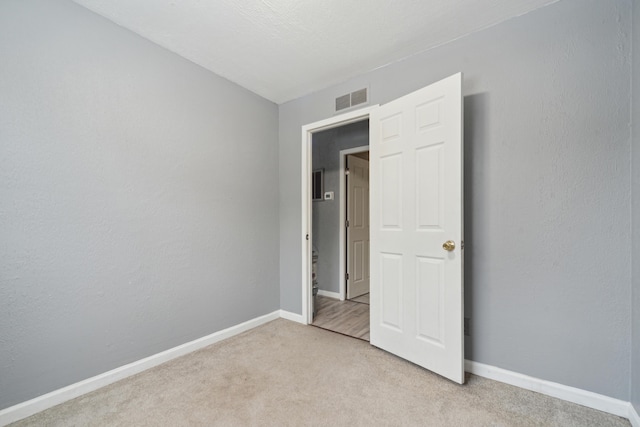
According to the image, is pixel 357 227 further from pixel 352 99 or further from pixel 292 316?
pixel 352 99

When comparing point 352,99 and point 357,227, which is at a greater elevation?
point 352,99

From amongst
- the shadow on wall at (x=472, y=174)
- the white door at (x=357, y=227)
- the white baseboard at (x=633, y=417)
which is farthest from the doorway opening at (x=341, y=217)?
the white baseboard at (x=633, y=417)

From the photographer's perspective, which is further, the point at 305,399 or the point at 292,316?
the point at 292,316

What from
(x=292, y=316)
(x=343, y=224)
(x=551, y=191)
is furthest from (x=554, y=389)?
(x=343, y=224)

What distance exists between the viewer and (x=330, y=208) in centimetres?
401

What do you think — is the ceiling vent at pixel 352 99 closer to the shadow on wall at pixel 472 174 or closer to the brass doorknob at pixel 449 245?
the shadow on wall at pixel 472 174

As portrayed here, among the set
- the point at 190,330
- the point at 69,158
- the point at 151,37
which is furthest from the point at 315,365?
the point at 151,37

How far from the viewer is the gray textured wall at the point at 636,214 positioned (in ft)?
4.63

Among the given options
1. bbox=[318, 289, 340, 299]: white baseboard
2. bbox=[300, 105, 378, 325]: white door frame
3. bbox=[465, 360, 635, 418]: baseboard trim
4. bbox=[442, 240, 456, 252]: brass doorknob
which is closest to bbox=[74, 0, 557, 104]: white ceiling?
bbox=[300, 105, 378, 325]: white door frame

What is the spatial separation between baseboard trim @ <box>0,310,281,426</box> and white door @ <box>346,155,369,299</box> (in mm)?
1885

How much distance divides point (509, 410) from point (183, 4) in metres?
3.24

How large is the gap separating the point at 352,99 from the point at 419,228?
1445 millimetres

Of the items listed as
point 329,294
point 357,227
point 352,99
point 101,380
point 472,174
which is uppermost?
point 352,99

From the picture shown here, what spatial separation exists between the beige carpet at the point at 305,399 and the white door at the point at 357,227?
1793mm
